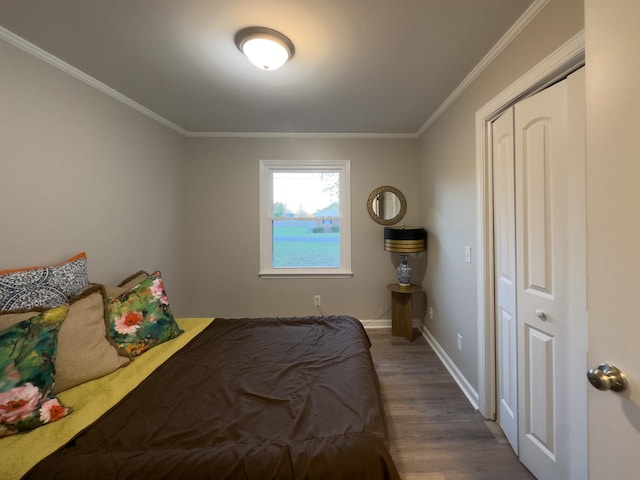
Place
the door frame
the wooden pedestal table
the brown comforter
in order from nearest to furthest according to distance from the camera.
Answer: the brown comforter
the door frame
the wooden pedestal table

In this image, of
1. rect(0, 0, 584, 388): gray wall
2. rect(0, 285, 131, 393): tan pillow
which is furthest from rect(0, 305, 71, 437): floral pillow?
rect(0, 0, 584, 388): gray wall

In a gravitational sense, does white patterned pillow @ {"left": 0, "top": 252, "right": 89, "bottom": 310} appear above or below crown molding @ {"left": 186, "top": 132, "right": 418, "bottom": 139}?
below

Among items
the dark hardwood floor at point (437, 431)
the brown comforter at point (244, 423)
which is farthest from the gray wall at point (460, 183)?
the brown comforter at point (244, 423)

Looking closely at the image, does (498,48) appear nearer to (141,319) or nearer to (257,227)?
(257,227)

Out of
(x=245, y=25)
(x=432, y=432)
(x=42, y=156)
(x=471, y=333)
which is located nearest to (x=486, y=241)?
(x=471, y=333)

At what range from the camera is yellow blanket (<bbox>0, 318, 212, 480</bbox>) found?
0.81m

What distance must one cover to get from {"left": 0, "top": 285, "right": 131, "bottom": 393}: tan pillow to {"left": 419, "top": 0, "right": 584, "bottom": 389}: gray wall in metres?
2.37

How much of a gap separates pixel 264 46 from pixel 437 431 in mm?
2620

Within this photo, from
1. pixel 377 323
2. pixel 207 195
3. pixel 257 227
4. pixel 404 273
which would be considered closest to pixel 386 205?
pixel 404 273

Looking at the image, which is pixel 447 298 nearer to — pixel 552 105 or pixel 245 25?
pixel 552 105

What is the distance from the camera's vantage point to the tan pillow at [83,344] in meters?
1.17

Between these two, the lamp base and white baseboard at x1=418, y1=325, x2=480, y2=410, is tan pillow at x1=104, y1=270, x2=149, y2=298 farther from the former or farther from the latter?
white baseboard at x1=418, y1=325, x2=480, y2=410

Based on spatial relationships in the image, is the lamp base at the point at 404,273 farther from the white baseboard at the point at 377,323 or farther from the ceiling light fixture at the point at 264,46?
the ceiling light fixture at the point at 264,46

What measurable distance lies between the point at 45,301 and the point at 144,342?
539 millimetres
